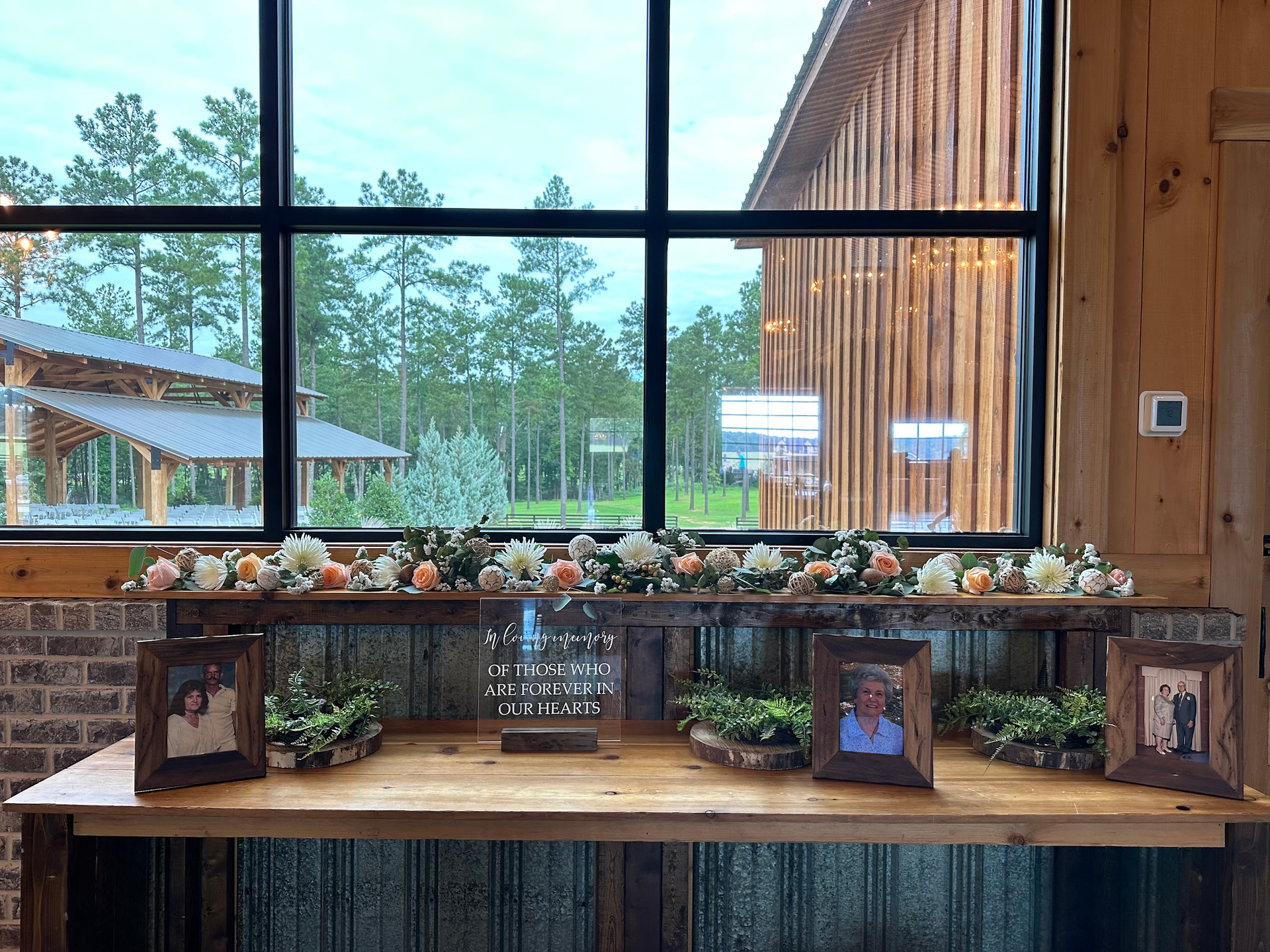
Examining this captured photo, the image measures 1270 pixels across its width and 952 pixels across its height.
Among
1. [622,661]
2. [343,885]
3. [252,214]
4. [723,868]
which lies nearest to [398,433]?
[252,214]

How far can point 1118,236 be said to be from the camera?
197cm

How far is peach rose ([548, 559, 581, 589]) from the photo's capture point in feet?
5.97

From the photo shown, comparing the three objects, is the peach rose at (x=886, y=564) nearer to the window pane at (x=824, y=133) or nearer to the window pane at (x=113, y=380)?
the window pane at (x=824, y=133)

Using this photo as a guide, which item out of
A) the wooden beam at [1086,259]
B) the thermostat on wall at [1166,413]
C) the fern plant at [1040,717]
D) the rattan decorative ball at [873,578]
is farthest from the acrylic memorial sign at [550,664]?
the thermostat on wall at [1166,413]

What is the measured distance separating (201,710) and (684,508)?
1.24 meters

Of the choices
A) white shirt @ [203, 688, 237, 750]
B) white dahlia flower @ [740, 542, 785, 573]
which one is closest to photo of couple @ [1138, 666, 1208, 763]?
white dahlia flower @ [740, 542, 785, 573]

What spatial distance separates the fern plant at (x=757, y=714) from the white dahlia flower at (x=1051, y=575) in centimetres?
62

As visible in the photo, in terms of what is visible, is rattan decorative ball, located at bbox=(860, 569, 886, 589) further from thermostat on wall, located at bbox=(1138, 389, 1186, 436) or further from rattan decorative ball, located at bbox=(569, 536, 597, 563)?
thermostat on wall, located at bbox=(1138, 389, 1186, 436)

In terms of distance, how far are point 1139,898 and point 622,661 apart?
4.85ft

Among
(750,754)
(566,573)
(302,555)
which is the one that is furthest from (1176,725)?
(302,555)

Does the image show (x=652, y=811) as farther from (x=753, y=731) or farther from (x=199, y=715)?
→ (x=199, y=715)

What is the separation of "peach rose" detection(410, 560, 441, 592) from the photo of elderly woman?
37.7 inches

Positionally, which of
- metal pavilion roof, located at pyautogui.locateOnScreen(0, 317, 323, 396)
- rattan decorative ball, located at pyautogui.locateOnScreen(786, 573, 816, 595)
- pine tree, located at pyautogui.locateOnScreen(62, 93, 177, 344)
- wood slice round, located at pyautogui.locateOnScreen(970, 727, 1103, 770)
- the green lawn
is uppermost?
pine tree, located at pyautogui.locateOnScreen(62, 93, 177, 344)

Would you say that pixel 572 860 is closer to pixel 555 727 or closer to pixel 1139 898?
pixel 555 727
